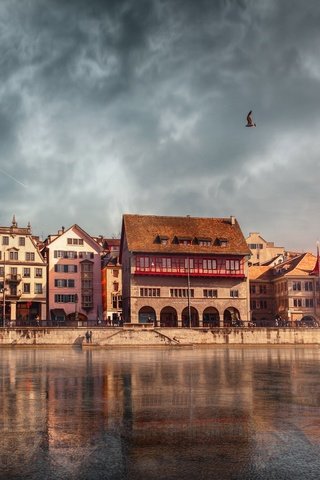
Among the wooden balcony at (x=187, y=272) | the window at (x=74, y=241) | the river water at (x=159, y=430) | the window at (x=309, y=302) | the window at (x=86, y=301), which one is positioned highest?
the window at (x=74, y=241)

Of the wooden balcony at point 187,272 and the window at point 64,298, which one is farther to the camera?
the window at point 64,298

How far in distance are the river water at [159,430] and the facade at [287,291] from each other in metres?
72.7

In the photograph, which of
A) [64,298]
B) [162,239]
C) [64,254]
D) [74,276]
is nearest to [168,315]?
[162,239]

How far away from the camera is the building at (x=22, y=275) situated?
302ft

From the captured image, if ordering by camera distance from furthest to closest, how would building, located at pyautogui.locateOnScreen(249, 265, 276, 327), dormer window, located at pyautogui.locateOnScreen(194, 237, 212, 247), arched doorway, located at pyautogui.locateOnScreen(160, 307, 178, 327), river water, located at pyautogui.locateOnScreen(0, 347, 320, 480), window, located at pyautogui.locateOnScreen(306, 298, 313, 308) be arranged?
building, located at pyautogui.locateOnScreen(249, 265, 276, 327) → window, located at pyautogui.locateOnScreen(306, 298, 313, 308) → dormer window, located at pyautogui.locateOnScreen(194, 237, 212, 247) → arched doorway, located at pyautogui.locateOnScreen(160, 307, 178, 327) → river water, located at pyautogui.locateOnScreen(0, 347, 320, 480)

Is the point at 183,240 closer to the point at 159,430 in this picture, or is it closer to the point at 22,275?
the point at 22,275

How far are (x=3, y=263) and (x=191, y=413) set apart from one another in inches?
3048

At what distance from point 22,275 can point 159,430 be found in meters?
80.2

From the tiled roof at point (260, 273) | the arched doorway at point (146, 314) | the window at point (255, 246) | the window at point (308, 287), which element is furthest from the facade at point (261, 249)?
the arched doorway at point (146, 314)

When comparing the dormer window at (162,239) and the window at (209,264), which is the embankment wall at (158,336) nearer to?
the window at (209,264)

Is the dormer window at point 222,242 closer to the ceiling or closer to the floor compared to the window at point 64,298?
closer to the ceiling

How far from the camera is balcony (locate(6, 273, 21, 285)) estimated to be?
3610 inches

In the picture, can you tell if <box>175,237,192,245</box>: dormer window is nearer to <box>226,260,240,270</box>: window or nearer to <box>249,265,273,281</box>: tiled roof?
<box>226,260,240,270</box>: window

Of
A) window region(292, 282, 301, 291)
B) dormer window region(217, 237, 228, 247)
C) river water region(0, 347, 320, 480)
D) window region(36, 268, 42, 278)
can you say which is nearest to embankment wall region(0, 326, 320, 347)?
dormer window region(217, 237, 228, 247)
